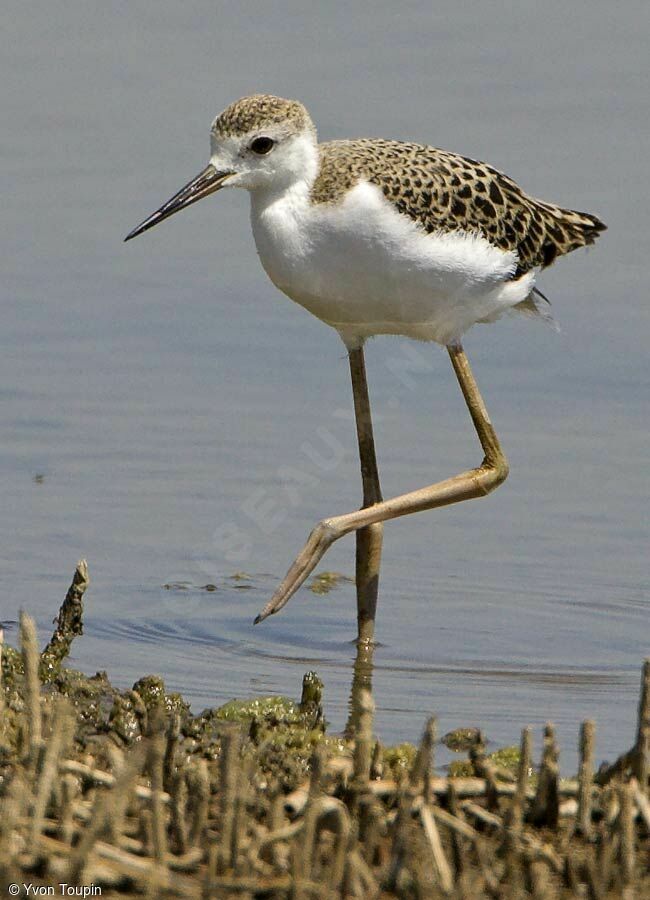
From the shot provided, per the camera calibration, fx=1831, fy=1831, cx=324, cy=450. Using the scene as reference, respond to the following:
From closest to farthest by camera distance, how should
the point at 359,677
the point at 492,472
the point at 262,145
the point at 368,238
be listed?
the point at 368,238
the point at 262,145
the point at 359,677
the point at 492,472

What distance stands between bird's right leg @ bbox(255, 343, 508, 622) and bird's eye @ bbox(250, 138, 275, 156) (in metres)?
1.26

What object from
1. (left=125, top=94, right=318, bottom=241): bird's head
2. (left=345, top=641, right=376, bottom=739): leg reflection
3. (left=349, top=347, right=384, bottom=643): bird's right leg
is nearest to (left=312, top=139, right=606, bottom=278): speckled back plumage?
Result: (left=125, top=94, right=318, bottom=241): bird's head

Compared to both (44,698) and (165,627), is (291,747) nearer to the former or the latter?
(44,698)

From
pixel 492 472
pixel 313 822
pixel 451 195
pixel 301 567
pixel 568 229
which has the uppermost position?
pixel 568 229

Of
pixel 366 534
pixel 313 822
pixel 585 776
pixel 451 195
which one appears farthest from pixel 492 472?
pixel 313 822

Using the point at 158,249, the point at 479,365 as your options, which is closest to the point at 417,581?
the point at 479,365

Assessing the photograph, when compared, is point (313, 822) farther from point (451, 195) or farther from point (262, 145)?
point (451, 195)

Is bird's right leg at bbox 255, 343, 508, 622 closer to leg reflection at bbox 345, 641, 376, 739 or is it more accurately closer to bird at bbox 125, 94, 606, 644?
bird at bbox 125, 94, 606, 644

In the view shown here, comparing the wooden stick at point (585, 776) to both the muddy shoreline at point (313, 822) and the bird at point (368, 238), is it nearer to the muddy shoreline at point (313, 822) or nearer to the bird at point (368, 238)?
the muddy shoreline at point (313, 822)

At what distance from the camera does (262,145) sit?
7.71 m

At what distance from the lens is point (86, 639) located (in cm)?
818

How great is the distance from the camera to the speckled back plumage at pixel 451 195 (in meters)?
7.65

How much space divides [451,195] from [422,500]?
1.36m

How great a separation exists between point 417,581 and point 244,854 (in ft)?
16.4
